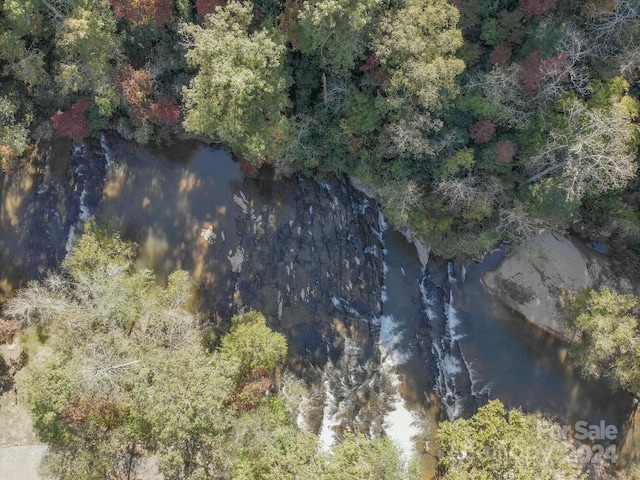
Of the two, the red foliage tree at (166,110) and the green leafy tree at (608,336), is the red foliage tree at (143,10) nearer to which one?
the red foliage tree at (166,110)

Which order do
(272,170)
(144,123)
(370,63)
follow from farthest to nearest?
(272,170)
(144,123)
(370,63)

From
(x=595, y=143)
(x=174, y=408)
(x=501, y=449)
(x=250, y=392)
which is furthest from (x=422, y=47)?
(x=501, y=449)

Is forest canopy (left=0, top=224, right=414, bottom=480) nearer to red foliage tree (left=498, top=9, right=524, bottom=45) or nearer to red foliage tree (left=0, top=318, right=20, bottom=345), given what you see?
red foliage tree (left=0, top=318, right=20, bottom=345)

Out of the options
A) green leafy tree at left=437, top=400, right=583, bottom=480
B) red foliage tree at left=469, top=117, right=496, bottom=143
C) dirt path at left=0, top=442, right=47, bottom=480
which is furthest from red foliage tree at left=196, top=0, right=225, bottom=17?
dirt path at left=0, top=442, right=47, bottom=480

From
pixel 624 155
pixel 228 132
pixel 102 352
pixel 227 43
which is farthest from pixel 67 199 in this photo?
pixel 624 155

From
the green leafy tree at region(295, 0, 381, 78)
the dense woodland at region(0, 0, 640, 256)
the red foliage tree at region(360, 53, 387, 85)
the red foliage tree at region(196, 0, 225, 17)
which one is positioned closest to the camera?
the green leafy tree at region(295, 0, 381, 78)

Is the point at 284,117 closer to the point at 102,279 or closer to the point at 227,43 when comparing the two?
the point at 227,43

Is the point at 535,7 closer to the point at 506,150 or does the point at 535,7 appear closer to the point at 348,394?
the point at 506,150
